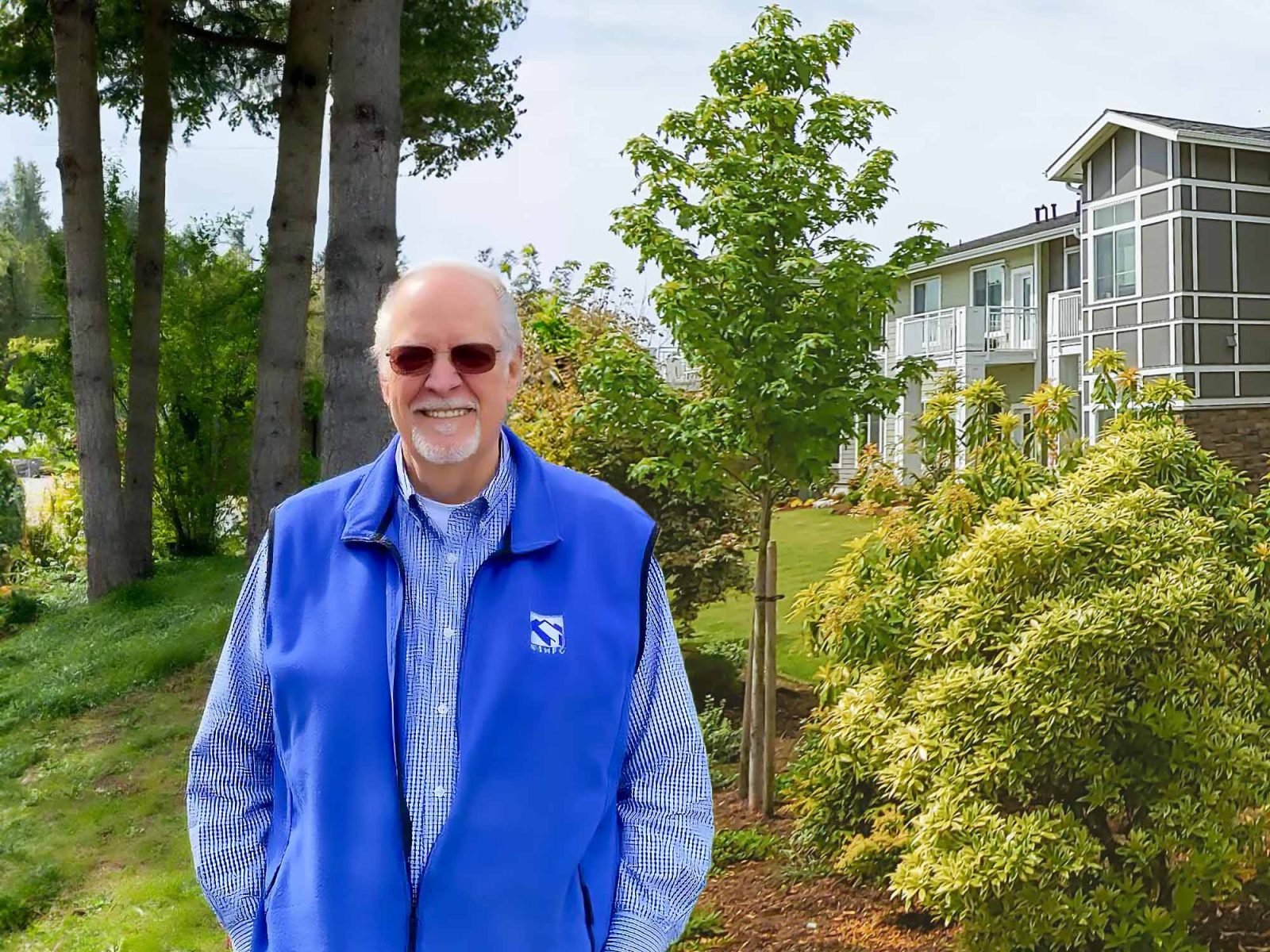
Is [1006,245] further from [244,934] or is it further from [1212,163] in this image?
[244,934]

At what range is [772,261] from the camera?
646cm

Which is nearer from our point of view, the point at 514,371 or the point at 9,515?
the point at 514,371

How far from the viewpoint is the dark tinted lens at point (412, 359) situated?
6.97 feet

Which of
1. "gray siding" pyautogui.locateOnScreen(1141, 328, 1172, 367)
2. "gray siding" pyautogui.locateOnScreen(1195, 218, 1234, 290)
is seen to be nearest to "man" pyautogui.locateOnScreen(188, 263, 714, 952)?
"gray siding" pyautogui.locateOnScreen(1141, 328, 1172, 367)

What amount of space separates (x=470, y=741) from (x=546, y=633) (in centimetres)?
20

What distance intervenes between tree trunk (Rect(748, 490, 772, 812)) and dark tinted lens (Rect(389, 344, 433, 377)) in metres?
4.79

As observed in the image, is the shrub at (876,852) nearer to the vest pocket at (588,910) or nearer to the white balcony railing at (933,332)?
the vest pocket at (588,910)

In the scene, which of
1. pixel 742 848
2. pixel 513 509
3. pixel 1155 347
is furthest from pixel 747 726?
pixel 1155 347

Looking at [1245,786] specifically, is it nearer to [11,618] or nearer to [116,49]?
[11,618]

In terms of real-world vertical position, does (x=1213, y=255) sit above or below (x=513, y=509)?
above

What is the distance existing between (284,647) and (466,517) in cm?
35

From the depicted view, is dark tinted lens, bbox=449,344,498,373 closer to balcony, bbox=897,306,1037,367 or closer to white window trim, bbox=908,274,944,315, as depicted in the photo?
balcony, bbox=897,306,1037,367

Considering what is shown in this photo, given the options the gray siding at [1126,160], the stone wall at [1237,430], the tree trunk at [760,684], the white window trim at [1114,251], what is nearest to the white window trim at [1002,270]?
the white window trim at [1114,251]

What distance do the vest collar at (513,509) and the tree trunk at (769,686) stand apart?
478 centimetres
